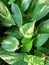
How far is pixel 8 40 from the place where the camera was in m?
0.91

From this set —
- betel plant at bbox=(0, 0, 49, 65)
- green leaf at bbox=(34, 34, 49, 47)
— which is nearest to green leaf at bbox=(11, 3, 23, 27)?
betel plant at bbox=(0, 0, 49, 65)

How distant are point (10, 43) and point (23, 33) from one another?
79 mm

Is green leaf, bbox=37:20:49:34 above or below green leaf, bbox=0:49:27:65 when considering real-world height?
above

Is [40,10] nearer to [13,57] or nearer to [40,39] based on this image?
[40,39]

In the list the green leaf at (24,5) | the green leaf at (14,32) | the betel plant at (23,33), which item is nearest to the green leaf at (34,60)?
the betel plant at (23,33)

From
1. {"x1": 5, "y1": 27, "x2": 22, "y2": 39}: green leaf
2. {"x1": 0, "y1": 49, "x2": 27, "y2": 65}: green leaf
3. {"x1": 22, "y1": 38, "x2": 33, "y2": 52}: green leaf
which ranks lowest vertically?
{"x1": 0, "y1": 49, "x2": 27, "y2": 65}: green leaf

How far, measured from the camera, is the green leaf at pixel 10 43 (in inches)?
34.2

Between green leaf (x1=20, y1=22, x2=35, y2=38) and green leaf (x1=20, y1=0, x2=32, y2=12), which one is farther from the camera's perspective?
green leaf (x1=20, y1=0, x2=32, y2=12)

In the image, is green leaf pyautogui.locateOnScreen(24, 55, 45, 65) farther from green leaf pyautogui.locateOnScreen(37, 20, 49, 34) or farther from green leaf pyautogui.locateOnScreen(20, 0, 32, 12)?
green leaf pyautogui.locateOnScreen(20, 0, 32, 12)

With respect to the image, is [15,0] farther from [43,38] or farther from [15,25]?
[43,38]

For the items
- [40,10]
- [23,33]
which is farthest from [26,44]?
[40,10]

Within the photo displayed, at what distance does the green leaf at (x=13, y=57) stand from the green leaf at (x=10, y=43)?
3 centimetres

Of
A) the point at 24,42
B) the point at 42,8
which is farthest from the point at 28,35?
the point at 42,8

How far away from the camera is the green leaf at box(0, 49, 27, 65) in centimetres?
88
